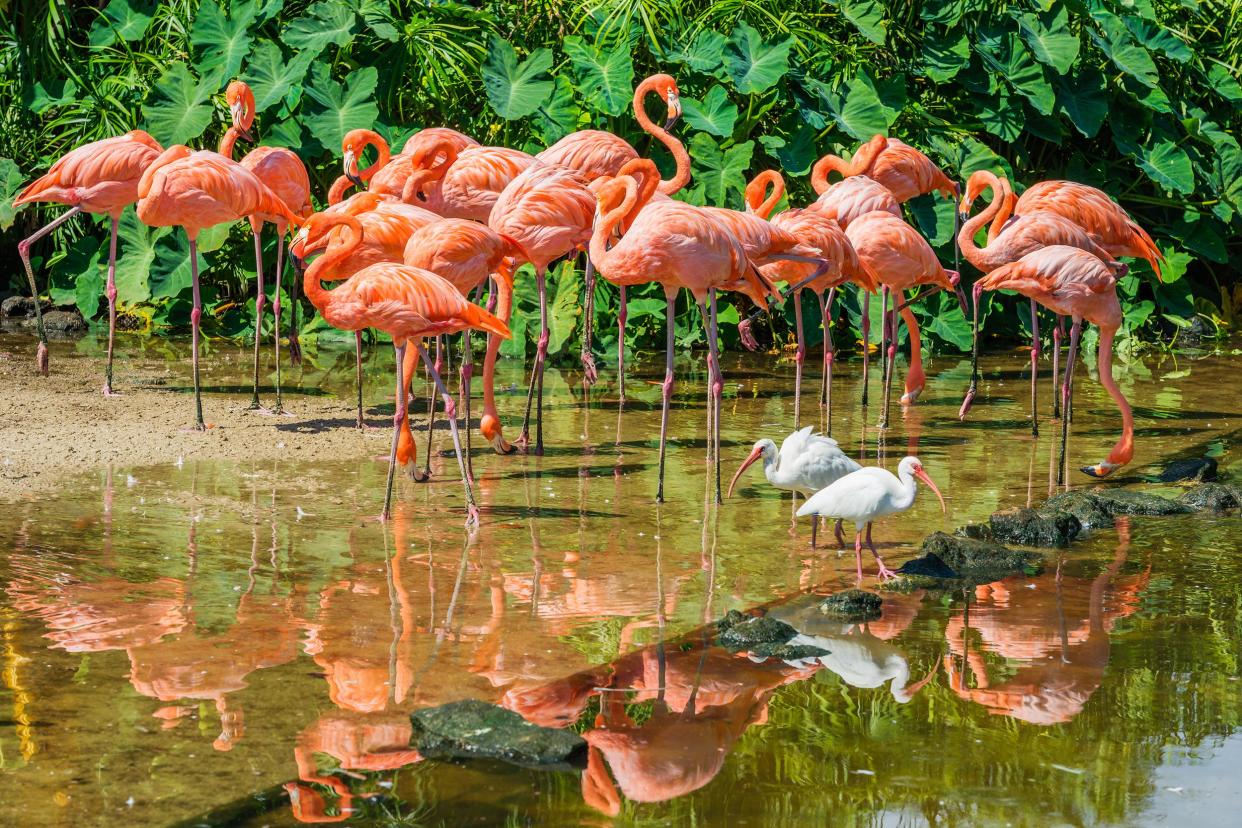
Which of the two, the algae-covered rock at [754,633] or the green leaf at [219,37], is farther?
the green leaf at [219,37]

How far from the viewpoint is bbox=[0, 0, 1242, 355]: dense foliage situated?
10.6 m

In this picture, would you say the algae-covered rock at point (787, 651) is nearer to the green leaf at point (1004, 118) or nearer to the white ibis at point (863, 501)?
the white ibis at point (863, 501)

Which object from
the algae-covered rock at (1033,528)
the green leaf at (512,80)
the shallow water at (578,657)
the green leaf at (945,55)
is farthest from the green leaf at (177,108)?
the algae-covered rock at (1033,528)

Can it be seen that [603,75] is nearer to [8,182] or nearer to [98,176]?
[98,176]

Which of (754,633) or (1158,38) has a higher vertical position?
Answer: (1158,38)

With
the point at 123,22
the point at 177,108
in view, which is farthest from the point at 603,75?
the point at 123,22

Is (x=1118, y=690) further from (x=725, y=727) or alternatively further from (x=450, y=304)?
(x=450, y=304)

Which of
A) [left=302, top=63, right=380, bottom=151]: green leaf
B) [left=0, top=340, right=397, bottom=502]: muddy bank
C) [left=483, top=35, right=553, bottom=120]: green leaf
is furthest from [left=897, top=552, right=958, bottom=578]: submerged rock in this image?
[left=302, top=63, right=380, bottom=151]: green leaf

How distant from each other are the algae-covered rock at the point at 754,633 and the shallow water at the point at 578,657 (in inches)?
3.6

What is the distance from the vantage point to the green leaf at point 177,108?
10.5 meters

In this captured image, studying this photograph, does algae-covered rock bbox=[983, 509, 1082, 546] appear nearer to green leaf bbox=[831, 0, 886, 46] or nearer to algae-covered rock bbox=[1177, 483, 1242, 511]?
algae-covered rock bbox=[1177, 483, 1242, 511]

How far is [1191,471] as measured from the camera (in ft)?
23.0

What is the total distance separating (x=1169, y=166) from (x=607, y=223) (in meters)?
6.53

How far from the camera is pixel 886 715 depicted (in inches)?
153
